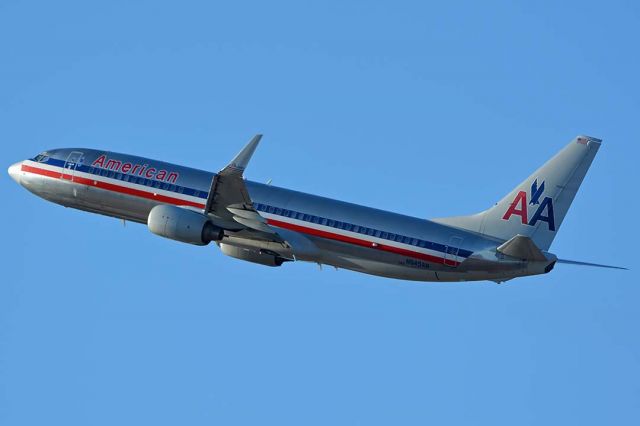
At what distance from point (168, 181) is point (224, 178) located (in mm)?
5940

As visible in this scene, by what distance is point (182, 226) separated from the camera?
54.8 m

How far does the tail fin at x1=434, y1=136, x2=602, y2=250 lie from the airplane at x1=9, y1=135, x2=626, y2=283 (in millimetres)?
44

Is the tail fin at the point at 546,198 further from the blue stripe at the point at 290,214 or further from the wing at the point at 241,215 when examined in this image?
the wing at the point at 241,215

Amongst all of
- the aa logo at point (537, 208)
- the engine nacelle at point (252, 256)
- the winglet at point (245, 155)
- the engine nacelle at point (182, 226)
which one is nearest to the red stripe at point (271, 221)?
the engine nacelle at point (182, 226)

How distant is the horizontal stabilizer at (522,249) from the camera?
166 ft

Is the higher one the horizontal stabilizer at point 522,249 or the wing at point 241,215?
the horizontal stabilizer at point 522,249

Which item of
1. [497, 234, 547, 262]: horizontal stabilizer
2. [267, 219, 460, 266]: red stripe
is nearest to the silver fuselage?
[267, 219, 460, 266]: red stripe

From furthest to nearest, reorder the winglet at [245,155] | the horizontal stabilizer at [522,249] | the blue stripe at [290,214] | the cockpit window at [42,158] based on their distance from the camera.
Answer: the cockpit window at [42,158] < the blue stripe at [290,214] < the winglet at [245,155] < the horizontal stabilizer at [522,249]

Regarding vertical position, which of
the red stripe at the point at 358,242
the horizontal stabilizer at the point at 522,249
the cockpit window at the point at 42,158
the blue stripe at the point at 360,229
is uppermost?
the cockpit window at the point at 42,158

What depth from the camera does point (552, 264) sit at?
5250cm

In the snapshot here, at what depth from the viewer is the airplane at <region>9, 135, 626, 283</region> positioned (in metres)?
53.5

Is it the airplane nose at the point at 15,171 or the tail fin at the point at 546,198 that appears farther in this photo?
the airplane nose at the point at 15,171

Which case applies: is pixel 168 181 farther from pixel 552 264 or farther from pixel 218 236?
pixel 552 264

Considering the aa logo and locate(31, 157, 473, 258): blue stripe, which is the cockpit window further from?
the aa logo
